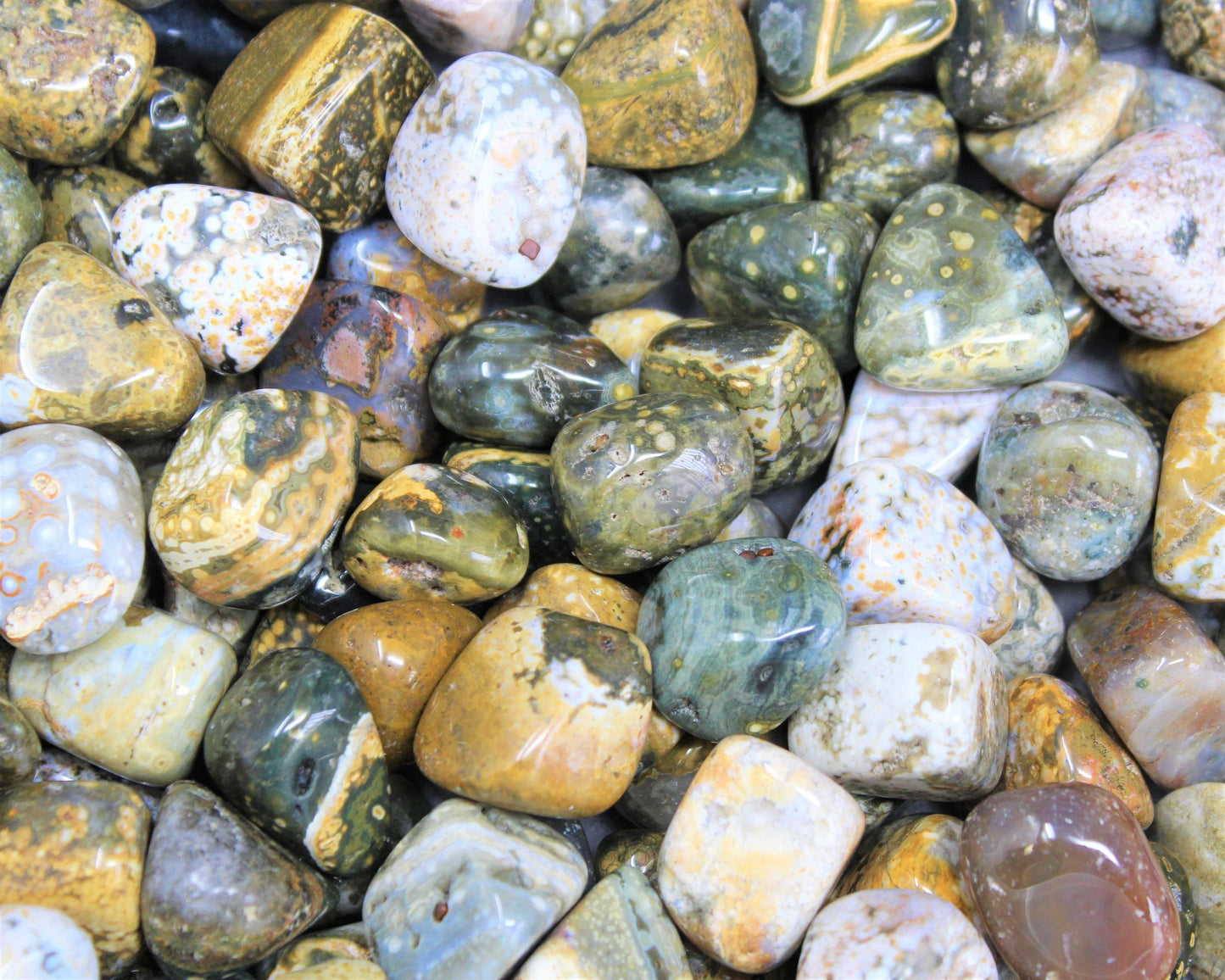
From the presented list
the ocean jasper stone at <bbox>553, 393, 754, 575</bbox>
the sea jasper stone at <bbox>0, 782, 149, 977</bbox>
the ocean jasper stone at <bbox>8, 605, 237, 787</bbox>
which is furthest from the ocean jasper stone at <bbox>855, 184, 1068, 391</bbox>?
the sea jasper stone at <bbox>0, 782, 149, 977</bbox>

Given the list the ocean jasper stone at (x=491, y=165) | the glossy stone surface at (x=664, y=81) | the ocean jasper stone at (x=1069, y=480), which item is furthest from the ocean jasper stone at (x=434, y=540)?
the ocean jasper stone at (x=1069, y=480)

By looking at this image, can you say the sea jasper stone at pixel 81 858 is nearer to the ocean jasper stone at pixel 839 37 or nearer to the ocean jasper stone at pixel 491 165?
the ocean jasper stone at pixel 491 165

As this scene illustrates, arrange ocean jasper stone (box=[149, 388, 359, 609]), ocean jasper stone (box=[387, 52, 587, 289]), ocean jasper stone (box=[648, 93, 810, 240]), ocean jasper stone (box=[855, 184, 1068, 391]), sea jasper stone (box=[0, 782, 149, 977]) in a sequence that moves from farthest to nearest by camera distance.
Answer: ocean jasper stone (box=[648, 93, 810, 240]) → ocean jasper stone (box=[855, 184, 1068, 391]) → ocean jasper stone (box=[387, 52, 587, 289]) → ocean jasper stone (box=[149, 388, 359, 609]) → sea jasper stone (box=[0, 782, 149, 977])

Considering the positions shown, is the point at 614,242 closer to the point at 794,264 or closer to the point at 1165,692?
the point at 794,264

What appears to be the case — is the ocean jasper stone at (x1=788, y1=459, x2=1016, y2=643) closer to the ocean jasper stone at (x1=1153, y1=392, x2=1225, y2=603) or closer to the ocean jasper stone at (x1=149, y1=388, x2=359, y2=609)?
the ocean jasper stone at (x1=1153, y1=392, x2=1225, y2=603)

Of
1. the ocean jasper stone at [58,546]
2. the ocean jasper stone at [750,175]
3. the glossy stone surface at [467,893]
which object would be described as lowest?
the glossy stone surface at [467,893]

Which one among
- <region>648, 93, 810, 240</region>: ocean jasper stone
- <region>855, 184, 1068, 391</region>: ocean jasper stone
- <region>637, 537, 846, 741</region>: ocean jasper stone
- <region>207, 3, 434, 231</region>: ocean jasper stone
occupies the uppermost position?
<region>207, 3, 434, 231</region>: ocean jasper stone

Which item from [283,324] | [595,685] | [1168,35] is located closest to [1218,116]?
[1168,35]

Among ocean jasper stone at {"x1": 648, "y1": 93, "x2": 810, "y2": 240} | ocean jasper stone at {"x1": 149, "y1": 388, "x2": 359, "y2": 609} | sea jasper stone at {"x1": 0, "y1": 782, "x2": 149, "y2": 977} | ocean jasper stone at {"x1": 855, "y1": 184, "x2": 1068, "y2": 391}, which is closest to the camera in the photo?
sea jasper stone at {"x1": 0, "y1": 782, "x2": 149, "y2": 977}
